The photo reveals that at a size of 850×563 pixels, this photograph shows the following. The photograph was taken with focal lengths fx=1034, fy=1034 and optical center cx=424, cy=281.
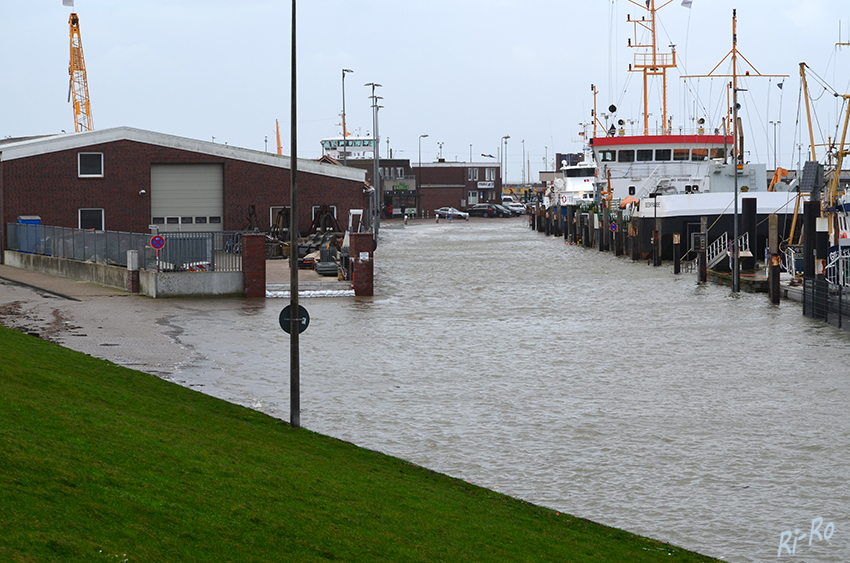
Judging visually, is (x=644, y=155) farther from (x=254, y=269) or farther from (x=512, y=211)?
(x=512, y=211)

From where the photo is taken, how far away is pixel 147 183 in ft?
160

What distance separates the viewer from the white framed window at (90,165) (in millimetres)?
48062

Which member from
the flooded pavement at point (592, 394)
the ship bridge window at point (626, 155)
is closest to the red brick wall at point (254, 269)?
the flooded pavement at point (592, 394)

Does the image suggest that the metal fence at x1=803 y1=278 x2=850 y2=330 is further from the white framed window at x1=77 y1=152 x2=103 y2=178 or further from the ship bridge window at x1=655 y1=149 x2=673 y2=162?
the ship bridge window at x1=655 y1=149 x2=673 y2=162

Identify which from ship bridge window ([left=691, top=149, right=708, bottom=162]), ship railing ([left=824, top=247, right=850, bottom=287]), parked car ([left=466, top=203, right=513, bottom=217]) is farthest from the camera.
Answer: parked car ([left=466, top=203, right=513, bottom=217])

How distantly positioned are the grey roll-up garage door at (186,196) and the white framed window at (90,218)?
7.94 feet

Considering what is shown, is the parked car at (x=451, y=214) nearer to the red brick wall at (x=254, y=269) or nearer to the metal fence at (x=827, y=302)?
the red brick wall at (x=254, y=269)

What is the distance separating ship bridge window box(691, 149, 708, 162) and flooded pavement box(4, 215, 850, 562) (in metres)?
30.0

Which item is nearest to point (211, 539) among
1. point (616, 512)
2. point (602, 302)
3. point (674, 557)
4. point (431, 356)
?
point (674, 557)

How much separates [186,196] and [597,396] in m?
35.8

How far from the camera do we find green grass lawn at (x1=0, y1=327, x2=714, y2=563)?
6.76 metres

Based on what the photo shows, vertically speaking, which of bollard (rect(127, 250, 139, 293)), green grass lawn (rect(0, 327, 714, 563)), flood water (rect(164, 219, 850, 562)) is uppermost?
bollard (rect(127, 250, 139, 293))

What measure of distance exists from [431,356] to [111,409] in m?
11.6

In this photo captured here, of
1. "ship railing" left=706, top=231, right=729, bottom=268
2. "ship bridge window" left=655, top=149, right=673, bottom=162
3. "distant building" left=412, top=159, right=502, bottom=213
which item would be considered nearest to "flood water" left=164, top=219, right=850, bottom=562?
"ship railing" left=706, top=231, right=729, bottom=268
